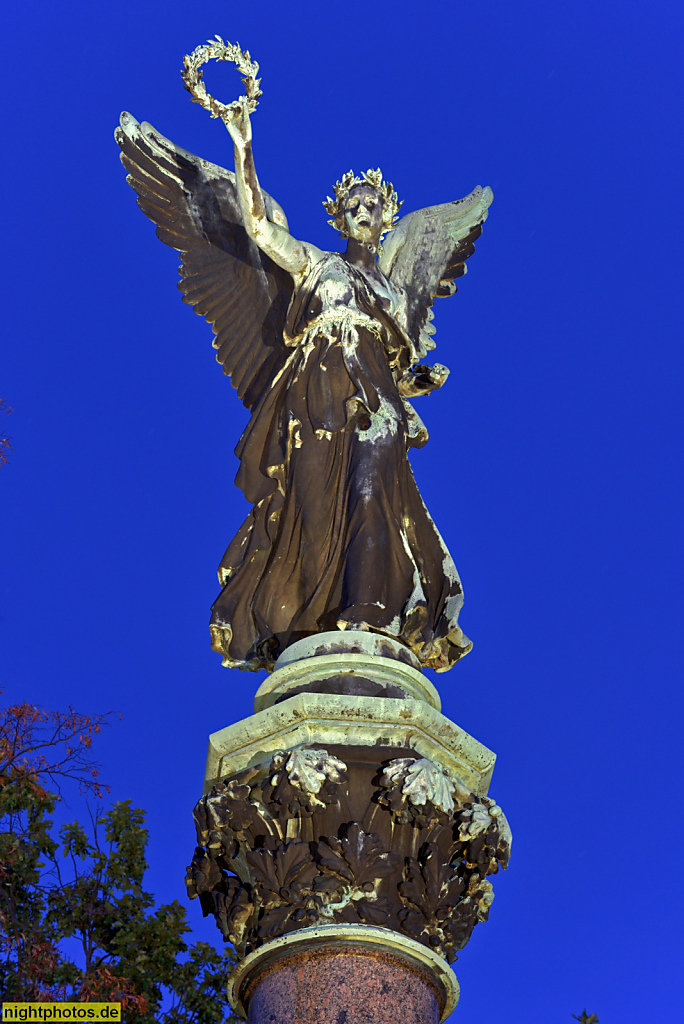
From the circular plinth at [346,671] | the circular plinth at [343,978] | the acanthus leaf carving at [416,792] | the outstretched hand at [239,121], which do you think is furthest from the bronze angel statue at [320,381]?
the circular plinth at [343,978]

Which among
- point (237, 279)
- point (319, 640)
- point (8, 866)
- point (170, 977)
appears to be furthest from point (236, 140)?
point (170, 977)

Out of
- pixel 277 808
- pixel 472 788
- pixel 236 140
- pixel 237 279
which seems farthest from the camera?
pixel 237 279

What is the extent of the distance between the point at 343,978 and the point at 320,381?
3.91m

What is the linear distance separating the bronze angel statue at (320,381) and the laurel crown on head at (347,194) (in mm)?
14

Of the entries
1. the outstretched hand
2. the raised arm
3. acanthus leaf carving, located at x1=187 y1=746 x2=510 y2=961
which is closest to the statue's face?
the raised arm

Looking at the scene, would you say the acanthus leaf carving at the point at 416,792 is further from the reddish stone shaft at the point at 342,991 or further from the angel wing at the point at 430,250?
the angel wing at the point at 430,250

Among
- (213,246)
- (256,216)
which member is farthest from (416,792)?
(213,246)

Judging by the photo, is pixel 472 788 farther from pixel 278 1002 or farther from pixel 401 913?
pixel 278 1002

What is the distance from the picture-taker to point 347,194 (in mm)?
8906

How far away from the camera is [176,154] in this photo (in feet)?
30.0

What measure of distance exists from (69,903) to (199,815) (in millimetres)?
5137

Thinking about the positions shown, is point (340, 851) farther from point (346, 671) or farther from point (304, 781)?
point (346, 671)

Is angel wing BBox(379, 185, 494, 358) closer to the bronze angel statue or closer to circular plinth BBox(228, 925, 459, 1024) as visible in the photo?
the bronze angel statue

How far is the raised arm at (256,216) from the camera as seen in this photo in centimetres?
768
